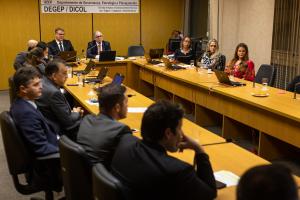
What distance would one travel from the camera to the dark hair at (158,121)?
191cm

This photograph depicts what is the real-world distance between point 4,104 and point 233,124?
4.53 m

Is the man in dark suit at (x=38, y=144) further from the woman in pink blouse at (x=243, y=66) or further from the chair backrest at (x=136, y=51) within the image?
the chair backrest at (x=136, y=51)

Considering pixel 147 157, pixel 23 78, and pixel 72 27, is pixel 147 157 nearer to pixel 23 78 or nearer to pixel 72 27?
pixel 23 78

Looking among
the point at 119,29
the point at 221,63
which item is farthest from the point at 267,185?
the point at 119,29

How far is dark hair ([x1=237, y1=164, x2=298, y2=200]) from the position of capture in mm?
1134

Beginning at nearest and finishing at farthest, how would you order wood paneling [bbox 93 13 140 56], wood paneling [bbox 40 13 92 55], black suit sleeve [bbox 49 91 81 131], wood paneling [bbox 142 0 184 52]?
black suit sleeve [bbox 49 91 81 131], wood paneling [bbox 40 13 92 55], wood paneling [bbox 93 13 140 56], wood paneling [bbox 142 0 184 52]

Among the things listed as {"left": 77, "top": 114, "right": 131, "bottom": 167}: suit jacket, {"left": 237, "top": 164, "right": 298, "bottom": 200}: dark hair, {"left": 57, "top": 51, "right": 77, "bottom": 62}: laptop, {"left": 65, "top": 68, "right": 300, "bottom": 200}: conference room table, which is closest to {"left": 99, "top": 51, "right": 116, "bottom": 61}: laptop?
{"left": 57, "top": 51, "right": 77, "bottom": 62}: laptop

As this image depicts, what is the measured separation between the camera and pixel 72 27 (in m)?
9.54

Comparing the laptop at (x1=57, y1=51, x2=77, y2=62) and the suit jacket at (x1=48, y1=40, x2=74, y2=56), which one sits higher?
the suit jacket at (x1=48, y1=40, x2=74, y2=56)

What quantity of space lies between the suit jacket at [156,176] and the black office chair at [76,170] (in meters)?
0.34

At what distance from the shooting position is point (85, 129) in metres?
2.42

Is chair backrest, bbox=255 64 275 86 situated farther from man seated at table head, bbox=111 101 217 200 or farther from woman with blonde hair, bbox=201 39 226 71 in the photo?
man seated at table head, bbox=111 101 217 200

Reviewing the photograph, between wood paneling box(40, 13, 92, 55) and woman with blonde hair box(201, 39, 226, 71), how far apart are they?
12.2 feet

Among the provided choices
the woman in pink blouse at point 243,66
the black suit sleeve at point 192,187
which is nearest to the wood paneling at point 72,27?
the woman in pink blouse at point 243,66
